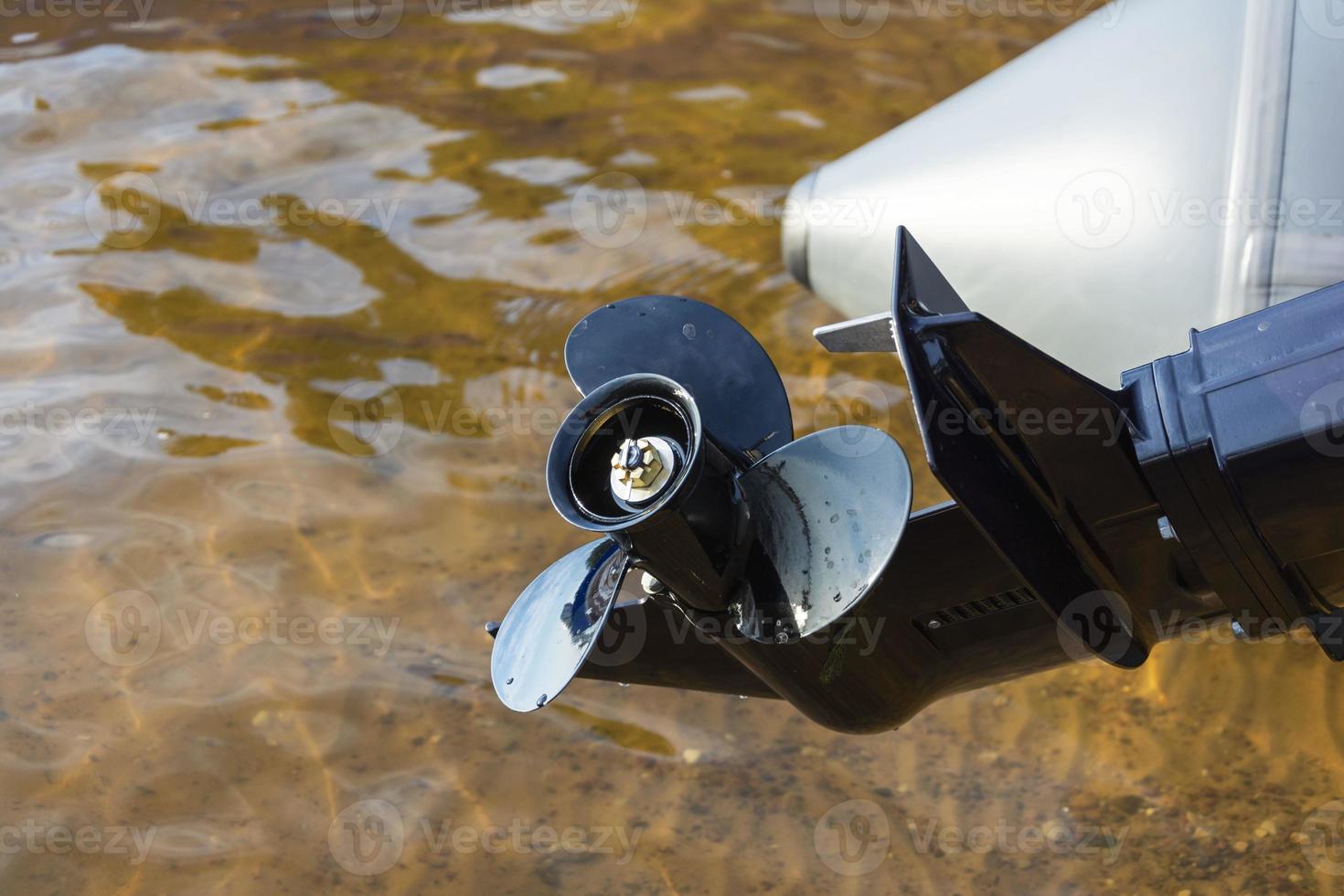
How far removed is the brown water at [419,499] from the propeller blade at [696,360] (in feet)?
3.88

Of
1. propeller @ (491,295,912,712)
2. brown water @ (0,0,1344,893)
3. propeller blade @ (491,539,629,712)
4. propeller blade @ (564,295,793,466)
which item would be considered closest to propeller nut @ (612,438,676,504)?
propeller @ (491,295,912,712)

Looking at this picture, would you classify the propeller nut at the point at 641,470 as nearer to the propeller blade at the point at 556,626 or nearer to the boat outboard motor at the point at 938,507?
the boat outboard motor at the point at 938,507

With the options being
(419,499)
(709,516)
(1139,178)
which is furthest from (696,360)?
(419,499)

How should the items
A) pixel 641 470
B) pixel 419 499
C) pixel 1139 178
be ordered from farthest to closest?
1. pixel 419 499
2. pixel 1139 178
3. pixel 641 470

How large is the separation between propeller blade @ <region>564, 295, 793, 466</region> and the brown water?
1.18 meters

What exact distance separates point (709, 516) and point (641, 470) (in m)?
0.20

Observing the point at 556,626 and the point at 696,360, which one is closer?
the point at 556,626

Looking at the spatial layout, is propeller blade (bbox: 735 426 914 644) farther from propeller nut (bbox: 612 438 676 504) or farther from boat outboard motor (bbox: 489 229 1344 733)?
propeller nut (bbox: 612 438 676 504)

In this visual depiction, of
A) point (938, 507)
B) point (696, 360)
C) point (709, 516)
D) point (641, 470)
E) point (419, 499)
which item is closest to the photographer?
point (641, 470)

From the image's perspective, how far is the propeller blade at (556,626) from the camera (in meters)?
2.15

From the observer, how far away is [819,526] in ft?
6.88

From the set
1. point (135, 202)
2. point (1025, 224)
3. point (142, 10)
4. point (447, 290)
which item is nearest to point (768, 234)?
point (447, 290)

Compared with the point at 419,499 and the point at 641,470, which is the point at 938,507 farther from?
the point at 419,499

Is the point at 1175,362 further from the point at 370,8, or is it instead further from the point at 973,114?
the point at 370,8
